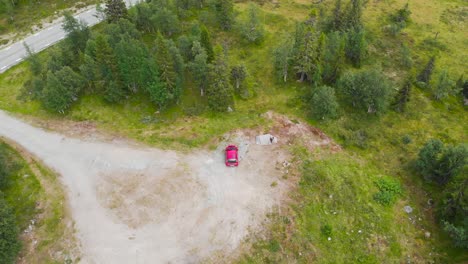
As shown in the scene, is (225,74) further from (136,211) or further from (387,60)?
(387,60)

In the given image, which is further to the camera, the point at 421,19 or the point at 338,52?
the point at 421,19

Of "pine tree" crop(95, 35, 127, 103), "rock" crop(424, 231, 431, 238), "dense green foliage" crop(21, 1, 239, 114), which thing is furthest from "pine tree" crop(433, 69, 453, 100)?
"pine tree" crop(95, 35, 127, 103)

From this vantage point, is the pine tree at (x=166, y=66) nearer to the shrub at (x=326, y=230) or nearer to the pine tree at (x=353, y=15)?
the shrub at (x=326, y=230)

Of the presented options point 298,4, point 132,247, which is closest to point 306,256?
point 132,247

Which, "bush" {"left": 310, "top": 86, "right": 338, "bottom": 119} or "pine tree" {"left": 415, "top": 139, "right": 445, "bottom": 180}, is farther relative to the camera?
"bush" {"left": 310, "top": 86, "right": 338, "bottom": 119}

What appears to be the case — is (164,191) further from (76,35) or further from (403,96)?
(403,96)

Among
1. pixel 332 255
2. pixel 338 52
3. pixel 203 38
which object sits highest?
pixel 203 38

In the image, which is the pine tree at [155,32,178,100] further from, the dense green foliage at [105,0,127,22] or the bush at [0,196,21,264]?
the bush at [0,196,21,264]
